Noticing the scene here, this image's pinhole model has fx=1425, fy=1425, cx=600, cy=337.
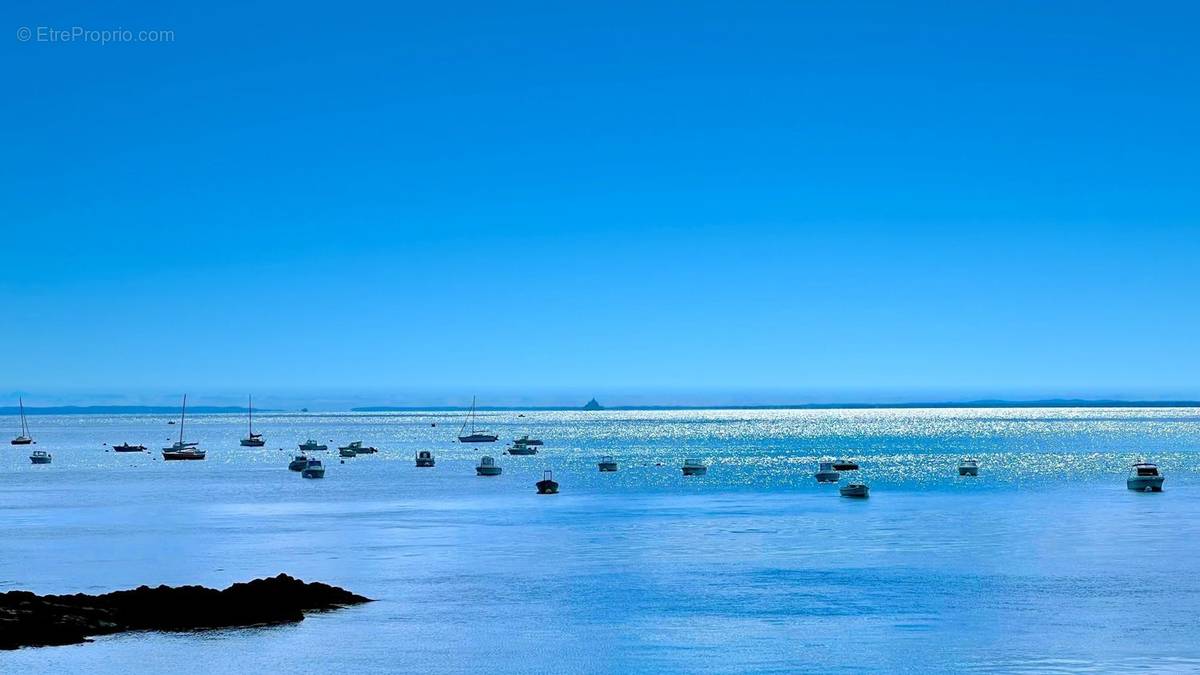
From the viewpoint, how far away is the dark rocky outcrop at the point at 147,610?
1754 inches

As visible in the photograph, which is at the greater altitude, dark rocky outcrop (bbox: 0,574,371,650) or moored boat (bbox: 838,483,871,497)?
moored boat (bbox: 838,483,871,497)

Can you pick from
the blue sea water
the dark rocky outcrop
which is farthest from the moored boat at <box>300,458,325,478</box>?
the dark rocky outcrop

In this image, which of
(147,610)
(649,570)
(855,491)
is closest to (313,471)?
(855,491)

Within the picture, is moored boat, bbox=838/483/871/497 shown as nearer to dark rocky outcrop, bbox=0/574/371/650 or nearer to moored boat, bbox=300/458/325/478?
moored boat, bbox=300/458/325/478

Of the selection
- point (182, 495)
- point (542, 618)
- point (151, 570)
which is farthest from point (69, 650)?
point (182, 495)

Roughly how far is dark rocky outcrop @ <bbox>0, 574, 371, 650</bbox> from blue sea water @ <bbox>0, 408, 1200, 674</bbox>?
119cm

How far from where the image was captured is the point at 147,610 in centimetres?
4800

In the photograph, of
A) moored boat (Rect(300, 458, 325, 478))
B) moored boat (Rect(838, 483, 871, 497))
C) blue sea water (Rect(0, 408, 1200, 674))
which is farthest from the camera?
moored boat (Rect(300, 458, 325, 478))

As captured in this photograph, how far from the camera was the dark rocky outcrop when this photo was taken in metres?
44.6

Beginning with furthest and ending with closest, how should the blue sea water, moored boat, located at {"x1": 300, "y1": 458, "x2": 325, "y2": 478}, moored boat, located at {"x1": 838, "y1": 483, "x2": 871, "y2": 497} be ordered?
moored boat, located at {"x1": 300, "y1": 458, "x2": 325, "y2": 478} < moored boat, located at {"x1": 838, "y1": 483, "x2": 871, "y2": 497} < the blue sea water

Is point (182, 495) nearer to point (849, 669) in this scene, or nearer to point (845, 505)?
point (845, 505)

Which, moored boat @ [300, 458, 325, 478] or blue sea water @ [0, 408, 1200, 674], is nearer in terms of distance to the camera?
blue sea water @ [0, 408, 1200, 674]

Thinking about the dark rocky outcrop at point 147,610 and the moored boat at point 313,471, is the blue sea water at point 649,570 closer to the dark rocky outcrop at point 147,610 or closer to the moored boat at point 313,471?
the dark rocky outcrop at point 147,610

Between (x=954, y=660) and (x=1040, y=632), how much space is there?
253 inches
